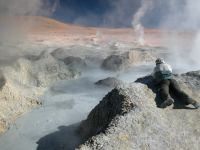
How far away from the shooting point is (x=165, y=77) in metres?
9.50

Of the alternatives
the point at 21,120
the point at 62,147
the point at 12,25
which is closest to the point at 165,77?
the point at 62,147

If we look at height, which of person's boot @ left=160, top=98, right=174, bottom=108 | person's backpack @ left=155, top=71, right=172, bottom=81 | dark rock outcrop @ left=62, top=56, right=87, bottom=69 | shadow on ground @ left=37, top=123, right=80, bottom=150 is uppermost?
dark rock outcrop @ left=62, top=56, right=87, bottom=69

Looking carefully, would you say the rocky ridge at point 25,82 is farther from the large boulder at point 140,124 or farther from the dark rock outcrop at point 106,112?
the large boulder at point 140,124

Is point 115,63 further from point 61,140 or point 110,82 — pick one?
point 61,140

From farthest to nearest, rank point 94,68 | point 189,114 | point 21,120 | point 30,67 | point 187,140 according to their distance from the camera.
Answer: point 94,68 < point 30,67 < point 21,120 < point 189,114 < point 187,140

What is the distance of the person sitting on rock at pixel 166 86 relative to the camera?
9.03 metres

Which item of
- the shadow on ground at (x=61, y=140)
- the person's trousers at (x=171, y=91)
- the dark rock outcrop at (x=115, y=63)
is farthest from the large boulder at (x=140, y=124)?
the dark rock outcrop at (x=115, y=63)

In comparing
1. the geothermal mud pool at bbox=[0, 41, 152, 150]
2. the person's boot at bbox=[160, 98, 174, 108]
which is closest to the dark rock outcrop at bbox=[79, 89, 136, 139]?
the geothermal mud pool at bbox=[0, 41, 152, 150]

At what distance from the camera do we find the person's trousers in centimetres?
910

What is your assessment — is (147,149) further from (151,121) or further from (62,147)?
(62,147)

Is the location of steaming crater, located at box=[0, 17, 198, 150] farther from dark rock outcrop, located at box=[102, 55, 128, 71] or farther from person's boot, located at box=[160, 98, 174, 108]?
person's boot, located at box=[160, 98, 174, 108]

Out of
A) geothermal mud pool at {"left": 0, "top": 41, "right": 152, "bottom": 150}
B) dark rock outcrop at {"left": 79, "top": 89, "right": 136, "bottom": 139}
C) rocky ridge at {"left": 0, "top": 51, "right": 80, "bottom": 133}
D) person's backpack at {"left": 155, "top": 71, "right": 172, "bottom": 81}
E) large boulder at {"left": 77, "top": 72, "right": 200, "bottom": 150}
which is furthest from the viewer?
rocky ridge at {"left": 0, "top": 51, "right": 80, "bottom": 133}

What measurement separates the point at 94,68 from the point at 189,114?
14.8 m

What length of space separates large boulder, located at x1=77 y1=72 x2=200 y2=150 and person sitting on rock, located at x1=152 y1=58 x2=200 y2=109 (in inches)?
7.4
